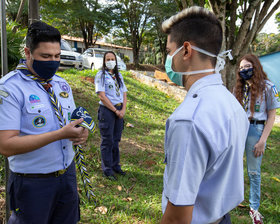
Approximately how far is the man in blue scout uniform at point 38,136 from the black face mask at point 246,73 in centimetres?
224

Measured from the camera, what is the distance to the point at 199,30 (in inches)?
49.0

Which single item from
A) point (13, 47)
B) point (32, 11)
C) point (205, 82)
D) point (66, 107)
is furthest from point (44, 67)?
point (13, 47)

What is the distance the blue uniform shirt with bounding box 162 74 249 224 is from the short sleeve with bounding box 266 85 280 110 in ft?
6.46

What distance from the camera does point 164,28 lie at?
1394mm

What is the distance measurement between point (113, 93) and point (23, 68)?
2.20 metres

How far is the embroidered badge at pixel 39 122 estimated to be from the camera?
171 cm

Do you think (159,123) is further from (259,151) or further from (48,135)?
(48,135)

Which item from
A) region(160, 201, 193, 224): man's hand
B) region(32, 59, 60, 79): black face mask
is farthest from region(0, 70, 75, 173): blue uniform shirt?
region(160, 201, 193, 224): man's hand

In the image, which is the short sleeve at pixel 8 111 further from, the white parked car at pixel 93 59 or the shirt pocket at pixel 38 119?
the white parked car at pixel 93 59

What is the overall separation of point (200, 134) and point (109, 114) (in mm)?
2958

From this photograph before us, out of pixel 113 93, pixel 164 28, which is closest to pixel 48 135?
pixel 164 28

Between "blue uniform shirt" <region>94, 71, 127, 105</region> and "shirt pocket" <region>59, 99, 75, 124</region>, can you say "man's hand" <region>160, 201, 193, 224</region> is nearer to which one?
"shirt pocket" <region>59, 99, 75, 124</region>

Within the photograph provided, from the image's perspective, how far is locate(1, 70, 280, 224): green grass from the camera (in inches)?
118

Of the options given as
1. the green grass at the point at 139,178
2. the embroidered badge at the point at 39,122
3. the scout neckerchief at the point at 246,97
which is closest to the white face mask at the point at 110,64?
the green grass at the point at 139,178
